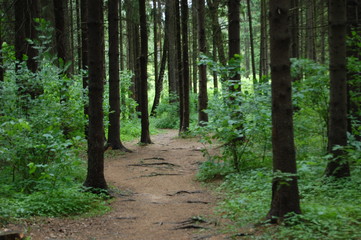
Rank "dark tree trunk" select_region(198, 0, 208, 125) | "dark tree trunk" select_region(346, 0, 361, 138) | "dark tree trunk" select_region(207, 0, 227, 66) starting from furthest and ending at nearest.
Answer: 1. "dark tree trunk" select_region(198, 0, 208, 125)
2. "dark tree trunk" select_region(207, 0, 227, 66)
3. "dark tree trunk" select_region(346, 0, 361, 138)

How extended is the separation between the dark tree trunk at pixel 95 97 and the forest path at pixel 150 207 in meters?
0.77

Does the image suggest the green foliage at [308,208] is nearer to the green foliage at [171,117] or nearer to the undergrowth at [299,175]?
the undergrowth at [299,175]

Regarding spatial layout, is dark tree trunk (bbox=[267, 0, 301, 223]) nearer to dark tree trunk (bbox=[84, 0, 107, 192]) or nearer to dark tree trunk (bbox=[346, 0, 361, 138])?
dark tree trunk (bbox=[346, 0, 361, 138])

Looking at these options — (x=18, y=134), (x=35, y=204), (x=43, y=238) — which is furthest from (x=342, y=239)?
(x=18, y=134)

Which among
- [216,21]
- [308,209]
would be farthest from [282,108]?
[216,21]

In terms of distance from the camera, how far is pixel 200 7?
51.5ft

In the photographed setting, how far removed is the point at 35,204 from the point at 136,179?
408cm

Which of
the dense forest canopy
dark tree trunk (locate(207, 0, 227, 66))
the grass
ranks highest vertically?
dark tree trunk (locate(207, 0, 227, 66))

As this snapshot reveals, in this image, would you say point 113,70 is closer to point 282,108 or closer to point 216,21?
point 216,21

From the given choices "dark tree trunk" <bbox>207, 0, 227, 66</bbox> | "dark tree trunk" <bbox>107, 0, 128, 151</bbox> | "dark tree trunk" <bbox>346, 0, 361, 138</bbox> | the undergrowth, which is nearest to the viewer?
the undergrowth

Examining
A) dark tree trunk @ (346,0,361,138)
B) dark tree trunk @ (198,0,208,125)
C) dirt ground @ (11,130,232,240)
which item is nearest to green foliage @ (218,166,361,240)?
dirt ground @ (11,130,232,240)

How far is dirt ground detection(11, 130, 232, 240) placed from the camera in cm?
546

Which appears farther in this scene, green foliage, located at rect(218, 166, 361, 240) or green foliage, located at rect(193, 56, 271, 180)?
green foliage, located at rect(193, 56, 271, 180)

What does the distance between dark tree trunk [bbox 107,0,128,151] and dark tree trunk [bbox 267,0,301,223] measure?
9486 millimetres
